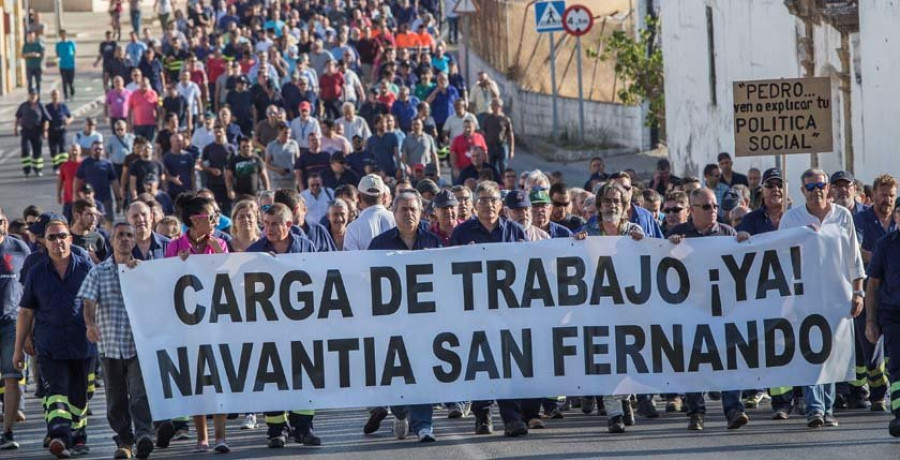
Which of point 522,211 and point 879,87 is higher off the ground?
point 879,87

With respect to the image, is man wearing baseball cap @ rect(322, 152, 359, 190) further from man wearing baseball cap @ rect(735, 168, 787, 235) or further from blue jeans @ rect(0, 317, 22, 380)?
man wearing baseball cap @ rect(735, 168, 787, 235)

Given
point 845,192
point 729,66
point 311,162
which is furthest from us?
point 729,66

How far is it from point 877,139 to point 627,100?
12750mm

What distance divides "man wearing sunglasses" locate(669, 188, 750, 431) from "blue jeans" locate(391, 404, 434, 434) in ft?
5.84

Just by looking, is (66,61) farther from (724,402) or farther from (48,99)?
(724,402)

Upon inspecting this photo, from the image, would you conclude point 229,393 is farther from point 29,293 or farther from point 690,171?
point 690,171

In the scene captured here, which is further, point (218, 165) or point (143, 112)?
point (143, 112)

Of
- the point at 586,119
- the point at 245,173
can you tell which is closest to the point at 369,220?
the point at 245,173

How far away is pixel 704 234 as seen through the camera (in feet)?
46.5

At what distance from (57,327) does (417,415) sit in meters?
2.54

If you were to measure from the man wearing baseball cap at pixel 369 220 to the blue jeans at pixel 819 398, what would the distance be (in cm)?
406

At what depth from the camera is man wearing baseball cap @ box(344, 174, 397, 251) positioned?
54.7ft

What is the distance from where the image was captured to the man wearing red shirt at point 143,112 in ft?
105

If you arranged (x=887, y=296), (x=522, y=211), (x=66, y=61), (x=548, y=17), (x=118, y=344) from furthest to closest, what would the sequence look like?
(x=66, y=61) < (x=548, y=17) < (x=522, y=211) < (x=118, y=344) < (x=887, y=296)
